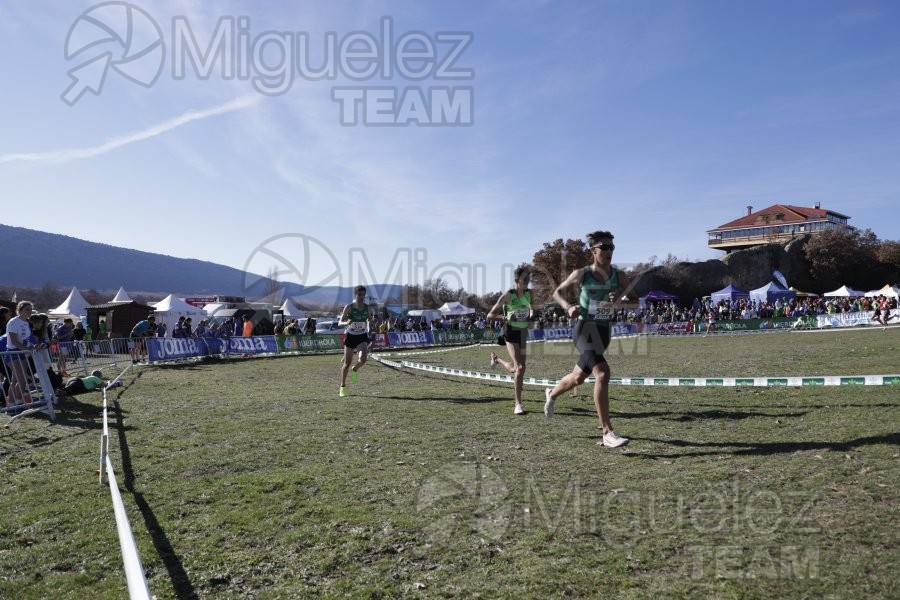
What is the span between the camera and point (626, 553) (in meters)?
3.22

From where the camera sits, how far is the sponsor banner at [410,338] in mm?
31359

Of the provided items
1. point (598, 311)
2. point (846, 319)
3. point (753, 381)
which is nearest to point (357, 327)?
point (598, 311)

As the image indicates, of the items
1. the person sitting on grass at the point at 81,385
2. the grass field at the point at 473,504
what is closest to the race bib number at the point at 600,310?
the grass field at the point at 473,504

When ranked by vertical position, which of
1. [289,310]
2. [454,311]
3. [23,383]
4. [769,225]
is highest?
[769,225]

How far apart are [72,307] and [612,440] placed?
4895 centimetres

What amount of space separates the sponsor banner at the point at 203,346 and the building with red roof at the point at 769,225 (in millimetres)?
77069

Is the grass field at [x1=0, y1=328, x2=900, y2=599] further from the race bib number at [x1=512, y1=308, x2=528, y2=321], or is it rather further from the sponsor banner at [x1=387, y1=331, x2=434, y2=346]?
the sponsor banner at [x1=387, y1=331, x2=434, y2=346]

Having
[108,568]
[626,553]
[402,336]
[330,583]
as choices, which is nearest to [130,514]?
[108,568]

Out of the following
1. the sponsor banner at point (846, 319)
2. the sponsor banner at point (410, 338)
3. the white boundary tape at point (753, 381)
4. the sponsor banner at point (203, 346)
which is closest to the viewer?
the white boundary tape at point (753, 381)

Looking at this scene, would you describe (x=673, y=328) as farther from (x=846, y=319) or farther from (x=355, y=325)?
(x=355, y=325)

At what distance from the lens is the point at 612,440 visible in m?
5.73

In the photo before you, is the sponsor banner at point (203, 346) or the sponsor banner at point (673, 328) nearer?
the sponsor banner at point (203, 346)

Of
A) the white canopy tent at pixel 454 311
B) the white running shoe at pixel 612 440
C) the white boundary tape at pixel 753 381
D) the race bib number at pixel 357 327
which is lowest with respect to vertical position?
the white running shoe at pixel 612 440

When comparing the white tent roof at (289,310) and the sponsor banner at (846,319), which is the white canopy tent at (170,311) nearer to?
the white tent roof at (289,310)
